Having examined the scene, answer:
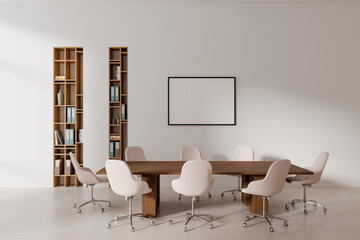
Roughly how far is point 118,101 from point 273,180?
3531 millimetres

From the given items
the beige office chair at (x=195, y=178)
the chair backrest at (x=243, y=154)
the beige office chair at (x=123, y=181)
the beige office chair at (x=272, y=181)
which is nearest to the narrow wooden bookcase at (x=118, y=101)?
the chair backrest at (x=243, y=154)

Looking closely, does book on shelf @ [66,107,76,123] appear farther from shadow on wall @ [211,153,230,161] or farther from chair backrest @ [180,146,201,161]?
shadow on wall @ [211,153,230,161]

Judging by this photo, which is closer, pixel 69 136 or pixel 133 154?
pixel 133 154

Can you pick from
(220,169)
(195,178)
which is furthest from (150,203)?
(220,169)

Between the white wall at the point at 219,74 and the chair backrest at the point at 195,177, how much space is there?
2410mm

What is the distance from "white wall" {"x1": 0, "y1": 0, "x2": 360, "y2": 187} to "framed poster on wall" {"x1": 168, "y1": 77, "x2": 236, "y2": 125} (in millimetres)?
129

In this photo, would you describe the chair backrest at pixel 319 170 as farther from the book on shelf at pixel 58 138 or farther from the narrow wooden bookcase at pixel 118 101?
the book on shelf at pixel 58 138

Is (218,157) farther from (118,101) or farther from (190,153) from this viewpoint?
(118,101)

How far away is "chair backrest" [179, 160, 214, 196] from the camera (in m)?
3.56

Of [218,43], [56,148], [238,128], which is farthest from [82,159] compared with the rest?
[218,43]

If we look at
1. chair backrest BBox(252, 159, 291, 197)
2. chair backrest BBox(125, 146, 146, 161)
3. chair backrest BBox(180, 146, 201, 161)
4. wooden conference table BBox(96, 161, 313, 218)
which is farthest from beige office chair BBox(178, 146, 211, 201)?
chair backrest BBox(252, 159, 291, 197)

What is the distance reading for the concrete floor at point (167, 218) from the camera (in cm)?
354

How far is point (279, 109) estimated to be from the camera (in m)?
6.08

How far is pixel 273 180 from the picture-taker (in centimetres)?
367
